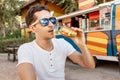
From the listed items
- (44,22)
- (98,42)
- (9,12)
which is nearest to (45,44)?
(44,22)

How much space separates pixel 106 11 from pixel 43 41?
8.67 metres

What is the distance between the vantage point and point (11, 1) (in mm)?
29922

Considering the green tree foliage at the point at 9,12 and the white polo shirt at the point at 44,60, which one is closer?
the white polo shirt at the point at 44,60

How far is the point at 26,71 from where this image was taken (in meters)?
2.36

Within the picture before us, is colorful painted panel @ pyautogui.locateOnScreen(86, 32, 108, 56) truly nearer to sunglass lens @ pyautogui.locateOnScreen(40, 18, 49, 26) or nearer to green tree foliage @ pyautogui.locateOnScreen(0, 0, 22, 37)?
sunglass lens @ pyautogui.locateOnScreen(40, 18, 49, 26)

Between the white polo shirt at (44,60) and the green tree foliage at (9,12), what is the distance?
2745cm

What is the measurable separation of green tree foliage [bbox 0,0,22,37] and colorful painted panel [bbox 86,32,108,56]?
19.0 m

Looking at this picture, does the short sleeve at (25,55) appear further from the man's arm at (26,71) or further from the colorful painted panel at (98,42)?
the colorful painted panel at (98,42)

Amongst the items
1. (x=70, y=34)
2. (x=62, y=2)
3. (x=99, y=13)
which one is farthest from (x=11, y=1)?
(x=70, y=34)

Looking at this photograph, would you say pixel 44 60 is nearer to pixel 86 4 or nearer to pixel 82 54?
pixel 82 54

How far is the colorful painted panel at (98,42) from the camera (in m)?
10.9

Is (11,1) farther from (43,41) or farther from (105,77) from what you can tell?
(43,41)

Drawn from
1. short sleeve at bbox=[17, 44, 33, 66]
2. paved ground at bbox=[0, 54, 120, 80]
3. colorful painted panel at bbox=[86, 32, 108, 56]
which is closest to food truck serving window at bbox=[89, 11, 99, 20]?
colorful painted panel at bbox=[86, 32, 108, 56]

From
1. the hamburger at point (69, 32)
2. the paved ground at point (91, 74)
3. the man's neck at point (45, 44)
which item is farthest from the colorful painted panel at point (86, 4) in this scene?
the man's neck at point (45, 44)
